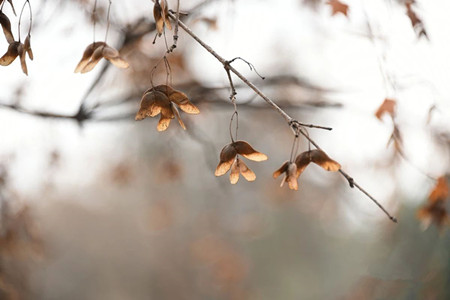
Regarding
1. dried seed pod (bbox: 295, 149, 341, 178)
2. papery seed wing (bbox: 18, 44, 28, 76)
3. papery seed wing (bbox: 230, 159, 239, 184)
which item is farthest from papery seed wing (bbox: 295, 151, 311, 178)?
papery seed wing (bbox: 18, 44, 28, 76)

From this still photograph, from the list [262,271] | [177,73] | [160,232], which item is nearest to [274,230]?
[262,271]

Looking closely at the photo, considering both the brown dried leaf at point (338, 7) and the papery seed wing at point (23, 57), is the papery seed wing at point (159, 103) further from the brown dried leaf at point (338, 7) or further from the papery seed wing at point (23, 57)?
the brown dried leaf at point (338, 7)

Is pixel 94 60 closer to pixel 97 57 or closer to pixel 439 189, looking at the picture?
pixel 97 57

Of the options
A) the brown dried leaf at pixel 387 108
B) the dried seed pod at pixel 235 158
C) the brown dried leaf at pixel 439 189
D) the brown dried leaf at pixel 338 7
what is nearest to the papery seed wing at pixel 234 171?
the dried seed pod at pixel 235 158

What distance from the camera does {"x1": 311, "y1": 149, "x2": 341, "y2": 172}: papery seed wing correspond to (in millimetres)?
832

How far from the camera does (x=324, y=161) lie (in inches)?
33.4

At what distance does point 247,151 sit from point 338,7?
1053 millimetres

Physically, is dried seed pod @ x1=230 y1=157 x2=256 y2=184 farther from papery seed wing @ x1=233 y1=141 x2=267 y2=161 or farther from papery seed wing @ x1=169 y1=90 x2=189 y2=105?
papery seed wing @ x1=169 y1=90 x2=189 y2=105

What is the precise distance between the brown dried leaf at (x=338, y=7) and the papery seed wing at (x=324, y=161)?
977mm

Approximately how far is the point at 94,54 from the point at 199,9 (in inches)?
38.6

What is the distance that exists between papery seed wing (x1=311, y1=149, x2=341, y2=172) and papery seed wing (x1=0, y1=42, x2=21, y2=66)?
575mm

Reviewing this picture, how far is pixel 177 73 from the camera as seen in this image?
123 inches

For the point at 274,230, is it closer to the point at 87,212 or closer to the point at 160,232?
the point at 160,232

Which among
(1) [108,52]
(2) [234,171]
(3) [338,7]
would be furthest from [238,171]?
(3) [338,7]
